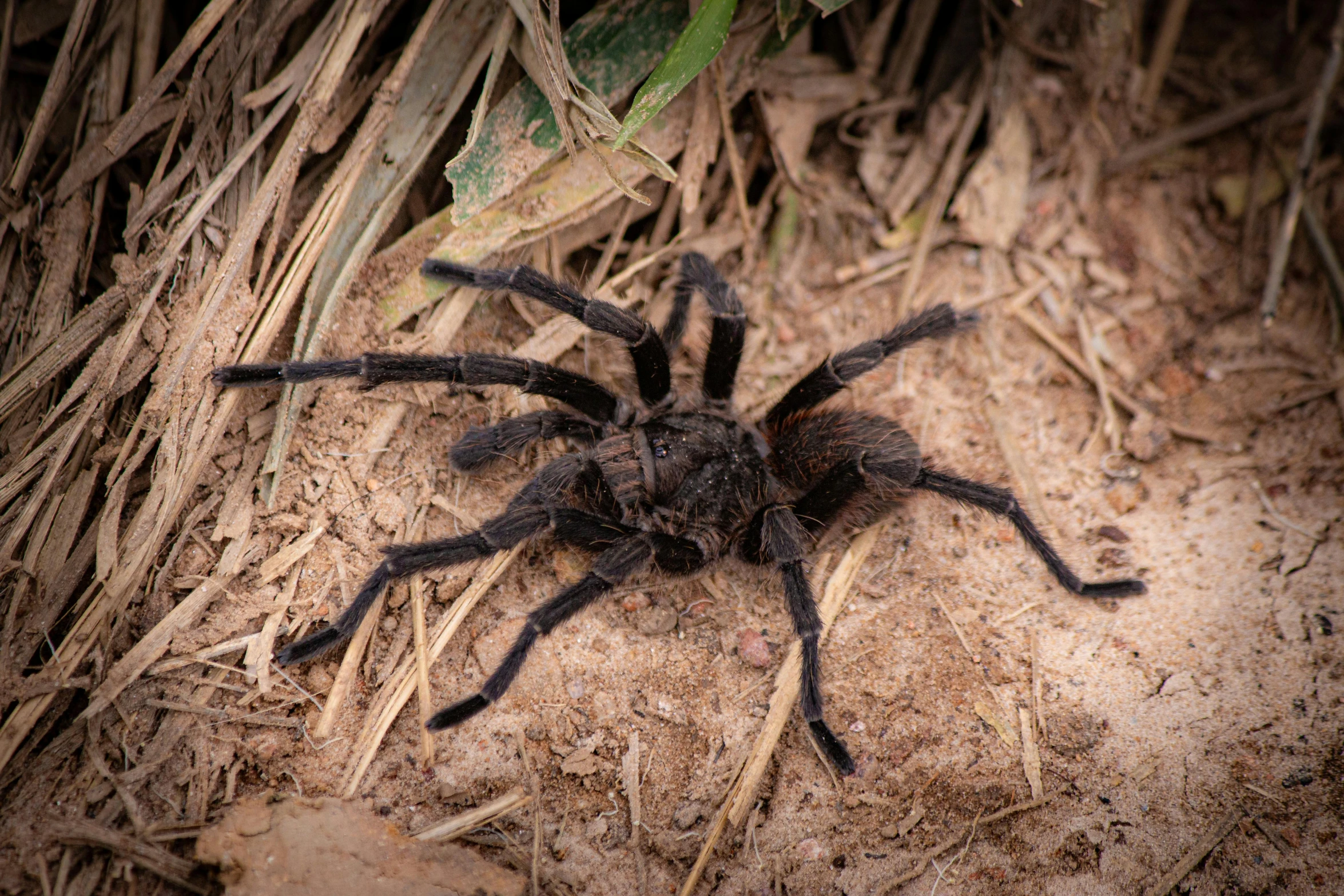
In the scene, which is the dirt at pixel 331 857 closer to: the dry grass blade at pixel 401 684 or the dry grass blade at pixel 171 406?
the dry grass blade at pixel 401 684

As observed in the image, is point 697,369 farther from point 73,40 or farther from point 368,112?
point 73,40

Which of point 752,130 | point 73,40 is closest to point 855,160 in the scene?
point 752,130

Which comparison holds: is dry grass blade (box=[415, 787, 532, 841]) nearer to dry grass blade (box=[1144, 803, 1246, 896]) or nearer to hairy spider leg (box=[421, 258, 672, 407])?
hairy spider leg (box=[421, 258, 672, 407])

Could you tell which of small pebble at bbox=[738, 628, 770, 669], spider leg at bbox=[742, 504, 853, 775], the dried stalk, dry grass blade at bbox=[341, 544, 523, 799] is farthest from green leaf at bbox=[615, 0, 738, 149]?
the dried stalk

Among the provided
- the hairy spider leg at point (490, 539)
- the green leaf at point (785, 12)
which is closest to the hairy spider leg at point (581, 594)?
the hairy spider leg at point (490, 539)

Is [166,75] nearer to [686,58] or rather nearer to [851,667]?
[686,58]

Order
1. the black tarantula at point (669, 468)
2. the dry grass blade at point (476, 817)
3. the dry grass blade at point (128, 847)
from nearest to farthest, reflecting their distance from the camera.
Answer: the dry grass blade at point (128, 847), the dry grass blade at point (476, 817), the black tarantula at point (669, 468)

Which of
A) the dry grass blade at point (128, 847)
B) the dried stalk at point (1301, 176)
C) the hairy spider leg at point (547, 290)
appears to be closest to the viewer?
the dry grass blade at point (128, 847)
